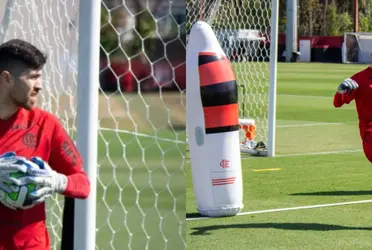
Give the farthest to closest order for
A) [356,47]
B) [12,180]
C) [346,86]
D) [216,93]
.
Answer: [356,47] → [346,86] → [216,93] → [12,180]

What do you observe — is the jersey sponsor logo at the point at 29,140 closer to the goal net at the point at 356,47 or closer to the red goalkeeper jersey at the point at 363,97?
the red goalkeeper jersey at the point at 363,97

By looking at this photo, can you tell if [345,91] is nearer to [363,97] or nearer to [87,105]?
[363,97]

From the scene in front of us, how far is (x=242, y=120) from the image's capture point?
47.9 feet

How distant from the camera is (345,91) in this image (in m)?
8.91

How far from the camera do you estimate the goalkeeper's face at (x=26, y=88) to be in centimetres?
411

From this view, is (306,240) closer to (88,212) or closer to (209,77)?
(209,77)

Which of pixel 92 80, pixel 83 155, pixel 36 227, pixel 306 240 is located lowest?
pixel 306 240

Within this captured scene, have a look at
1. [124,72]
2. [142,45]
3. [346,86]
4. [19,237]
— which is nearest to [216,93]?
[346,86]

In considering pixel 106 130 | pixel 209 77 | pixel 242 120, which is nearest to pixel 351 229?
pixel 209 77

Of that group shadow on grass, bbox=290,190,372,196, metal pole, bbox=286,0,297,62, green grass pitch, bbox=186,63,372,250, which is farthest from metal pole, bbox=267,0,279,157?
metal pole, bbox=286,0,297,62

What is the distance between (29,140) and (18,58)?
1.15 feet

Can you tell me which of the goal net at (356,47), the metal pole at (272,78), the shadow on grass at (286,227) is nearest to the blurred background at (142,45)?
the shadow on grass at (286,227)

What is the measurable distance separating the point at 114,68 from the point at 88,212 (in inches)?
41.4

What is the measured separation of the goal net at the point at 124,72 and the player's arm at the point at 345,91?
→ 215 centimetres
